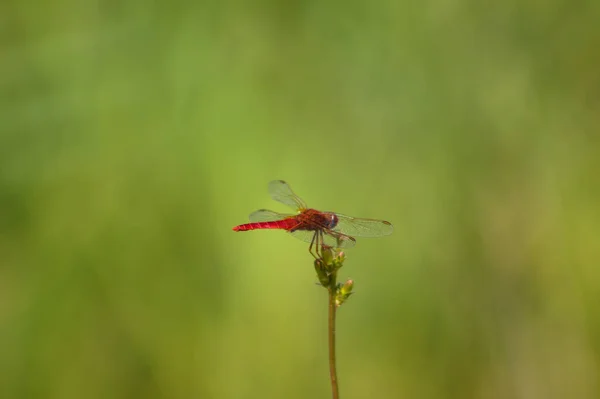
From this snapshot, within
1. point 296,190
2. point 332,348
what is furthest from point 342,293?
point 296,190

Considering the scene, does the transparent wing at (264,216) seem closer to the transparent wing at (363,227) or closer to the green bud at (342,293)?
the transparent wing at (363,227)

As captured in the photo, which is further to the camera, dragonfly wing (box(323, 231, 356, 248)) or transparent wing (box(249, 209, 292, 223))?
transparent wing (box(249, 209, 292, 223))

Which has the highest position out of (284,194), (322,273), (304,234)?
(284,194)

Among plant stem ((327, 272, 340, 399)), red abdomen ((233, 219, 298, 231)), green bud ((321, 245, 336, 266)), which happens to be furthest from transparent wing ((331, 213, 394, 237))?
plant stem ((327, 272, 340, 399))

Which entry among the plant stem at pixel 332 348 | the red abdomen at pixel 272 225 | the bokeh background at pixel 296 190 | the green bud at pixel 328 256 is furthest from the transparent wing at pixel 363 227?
the plant stem at pixel 332 348

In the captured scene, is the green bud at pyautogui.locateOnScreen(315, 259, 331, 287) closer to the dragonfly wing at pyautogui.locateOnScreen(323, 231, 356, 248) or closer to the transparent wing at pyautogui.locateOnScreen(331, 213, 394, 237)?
the dragonfly wing at pyautogui.locateOnScreen(323, 231, 356, 248)

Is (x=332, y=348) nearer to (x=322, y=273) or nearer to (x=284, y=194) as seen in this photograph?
(x=322, y=273)
